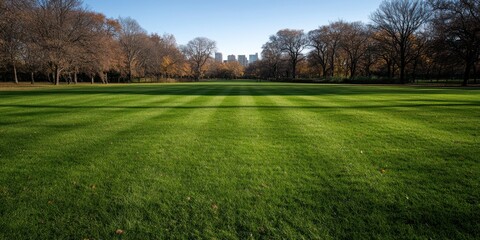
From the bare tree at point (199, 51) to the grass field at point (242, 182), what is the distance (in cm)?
10287

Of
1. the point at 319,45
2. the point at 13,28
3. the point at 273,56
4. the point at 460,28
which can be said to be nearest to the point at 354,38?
the point at 319,45

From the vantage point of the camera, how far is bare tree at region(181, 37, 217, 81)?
4318 inches

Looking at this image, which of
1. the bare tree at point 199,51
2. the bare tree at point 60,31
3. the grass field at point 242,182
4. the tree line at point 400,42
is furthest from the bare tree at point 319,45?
the grass field at point 242,182

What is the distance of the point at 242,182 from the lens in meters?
5.34

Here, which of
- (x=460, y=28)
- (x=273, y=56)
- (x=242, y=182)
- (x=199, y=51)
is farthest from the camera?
(x=199, y=51)

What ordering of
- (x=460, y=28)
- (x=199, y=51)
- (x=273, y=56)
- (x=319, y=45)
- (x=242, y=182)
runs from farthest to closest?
(x=199, y=51) → (x=273, y=56) → (x=319, y=45) → (x=460, y=28) → (x=242, y=182)

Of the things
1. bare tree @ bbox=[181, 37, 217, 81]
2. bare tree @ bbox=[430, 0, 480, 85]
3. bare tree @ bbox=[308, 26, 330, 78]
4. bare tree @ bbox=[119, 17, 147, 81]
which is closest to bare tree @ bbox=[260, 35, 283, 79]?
bare tree @ bbox=[308, 26, 330, 78]

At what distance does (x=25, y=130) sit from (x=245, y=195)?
901 centimetres

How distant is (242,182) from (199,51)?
110 meters

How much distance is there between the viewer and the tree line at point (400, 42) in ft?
130

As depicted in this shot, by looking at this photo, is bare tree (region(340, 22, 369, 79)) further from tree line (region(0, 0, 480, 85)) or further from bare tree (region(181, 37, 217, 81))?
bare tree (region(181, 37, 217, 81))

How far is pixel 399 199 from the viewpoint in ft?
15.3

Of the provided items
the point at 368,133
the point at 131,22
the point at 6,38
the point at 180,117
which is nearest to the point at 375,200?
the point at 368,133

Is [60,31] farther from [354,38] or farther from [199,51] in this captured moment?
[199,51]
